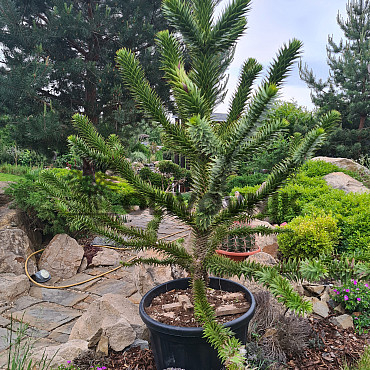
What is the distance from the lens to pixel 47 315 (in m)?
3.40

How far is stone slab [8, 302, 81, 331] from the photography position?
10.5 feet

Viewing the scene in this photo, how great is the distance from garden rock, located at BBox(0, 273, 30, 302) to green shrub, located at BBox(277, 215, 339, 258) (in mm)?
3446

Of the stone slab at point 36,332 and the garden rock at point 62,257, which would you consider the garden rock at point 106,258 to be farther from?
the stone slab at point 36,332

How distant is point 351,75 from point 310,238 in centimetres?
1351

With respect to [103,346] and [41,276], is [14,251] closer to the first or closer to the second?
[41,276]

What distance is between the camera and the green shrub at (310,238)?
3.96m

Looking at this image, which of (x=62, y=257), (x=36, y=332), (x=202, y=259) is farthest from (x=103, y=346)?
(x=62, y=257)

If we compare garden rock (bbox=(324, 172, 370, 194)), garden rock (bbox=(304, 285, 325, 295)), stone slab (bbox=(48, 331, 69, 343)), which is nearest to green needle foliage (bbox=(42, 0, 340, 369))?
stone slab (bbox=(48, 331, 69, 343))

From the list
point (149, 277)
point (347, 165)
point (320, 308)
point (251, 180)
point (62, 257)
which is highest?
point (347, 165)

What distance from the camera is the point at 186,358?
70.2 inches

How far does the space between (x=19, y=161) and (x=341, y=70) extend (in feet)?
51.6

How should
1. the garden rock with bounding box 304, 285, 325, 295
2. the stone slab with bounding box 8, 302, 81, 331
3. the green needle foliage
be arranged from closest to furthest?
the green needle foliage
the stone slab with bounding box 8, 302, 81, 331
the garden rock with bounding box 304, 285, 325, 295

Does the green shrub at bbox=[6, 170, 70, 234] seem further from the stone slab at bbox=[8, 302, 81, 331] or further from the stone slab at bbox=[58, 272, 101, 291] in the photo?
the stone slab at bbox=[8, 302, 81, 331]

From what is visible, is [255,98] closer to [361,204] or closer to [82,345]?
Result: [82,345]
